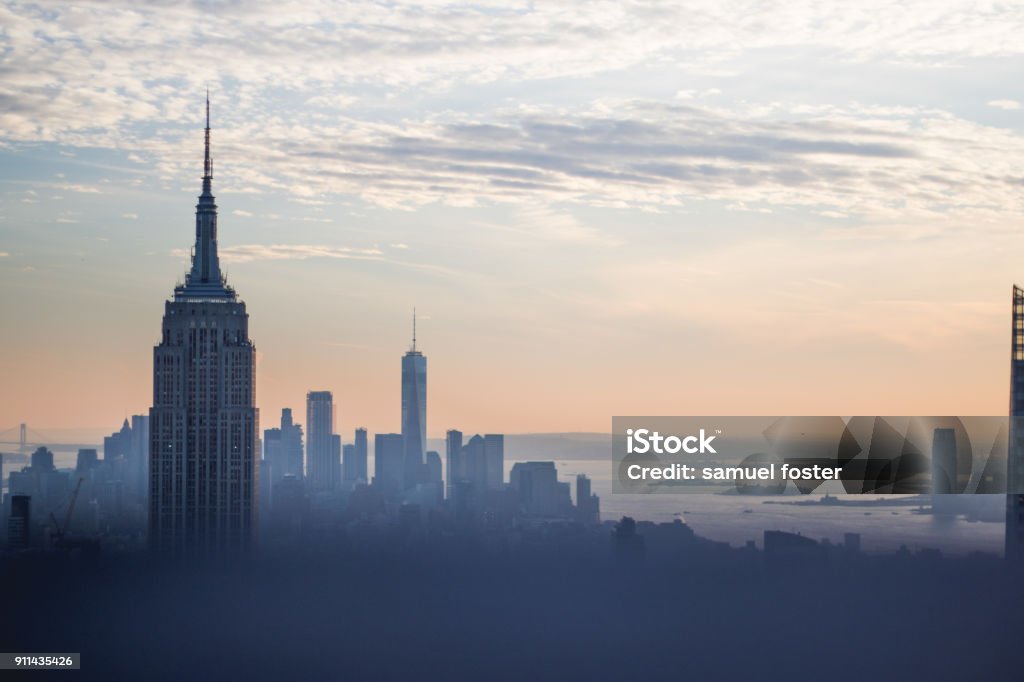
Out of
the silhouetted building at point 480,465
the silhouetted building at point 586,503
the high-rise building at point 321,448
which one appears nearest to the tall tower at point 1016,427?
the silhouetted building at point 586,503

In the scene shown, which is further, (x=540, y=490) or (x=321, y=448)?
(x=321, y=448)

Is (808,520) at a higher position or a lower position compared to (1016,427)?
lower

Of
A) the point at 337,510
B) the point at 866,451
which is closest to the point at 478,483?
the point at 337,510

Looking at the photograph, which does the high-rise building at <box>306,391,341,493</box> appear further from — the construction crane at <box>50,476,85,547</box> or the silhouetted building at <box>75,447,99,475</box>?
the construction crane at <box>50,476,85,547</box>

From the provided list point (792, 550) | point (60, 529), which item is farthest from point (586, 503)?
point (60, 529)

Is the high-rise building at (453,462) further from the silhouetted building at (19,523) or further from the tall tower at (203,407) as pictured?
the silhouetted building at (19,523)

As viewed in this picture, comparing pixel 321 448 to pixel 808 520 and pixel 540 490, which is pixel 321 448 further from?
pixel 808 520
